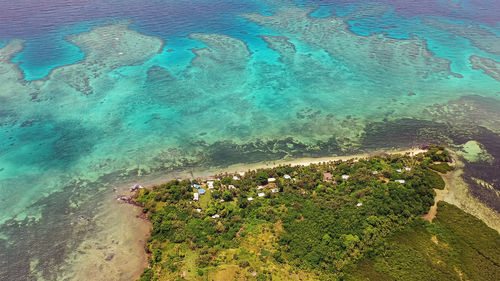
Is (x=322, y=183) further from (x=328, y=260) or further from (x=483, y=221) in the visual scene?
(x=483, y=221)

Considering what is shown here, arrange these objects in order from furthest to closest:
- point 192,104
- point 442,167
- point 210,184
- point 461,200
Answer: point 192,104
point 442,167
point 210,184
point 461,200

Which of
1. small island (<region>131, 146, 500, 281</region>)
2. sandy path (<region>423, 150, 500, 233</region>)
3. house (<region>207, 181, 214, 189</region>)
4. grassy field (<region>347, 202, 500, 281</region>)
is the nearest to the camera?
Result: grassy field (<region>347, 202, 500, 281</region>)

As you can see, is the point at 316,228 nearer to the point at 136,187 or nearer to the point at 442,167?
the point at 442,167

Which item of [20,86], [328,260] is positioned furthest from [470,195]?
[20,86]

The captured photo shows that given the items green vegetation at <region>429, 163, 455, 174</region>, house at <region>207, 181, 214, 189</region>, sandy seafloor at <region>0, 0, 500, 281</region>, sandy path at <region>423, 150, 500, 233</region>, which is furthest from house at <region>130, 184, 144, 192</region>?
green vegetation at <region>429, 163, 455, 174</region>

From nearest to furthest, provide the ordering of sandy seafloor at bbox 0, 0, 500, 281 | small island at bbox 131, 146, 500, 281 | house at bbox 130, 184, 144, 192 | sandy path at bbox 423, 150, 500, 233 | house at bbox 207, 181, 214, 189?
small island at bbox 131, 146, 500, 281 → sandy path at bbox 423, 150, 500, 233 → sandy seafloor at bbox 0, 0, 500, 281 → house at bbox 207, 181, 214, 189 → house at bbox 130, 184, 144, 192

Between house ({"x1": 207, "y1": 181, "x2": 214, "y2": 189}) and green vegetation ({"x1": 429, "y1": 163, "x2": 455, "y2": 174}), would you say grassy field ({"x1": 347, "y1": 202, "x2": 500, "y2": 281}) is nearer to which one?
green vegetation ({"x1": 429, "y1": 163, "x2": 455, "y2": 174})

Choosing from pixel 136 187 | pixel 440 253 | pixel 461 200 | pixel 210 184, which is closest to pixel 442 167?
pixel 461 200
